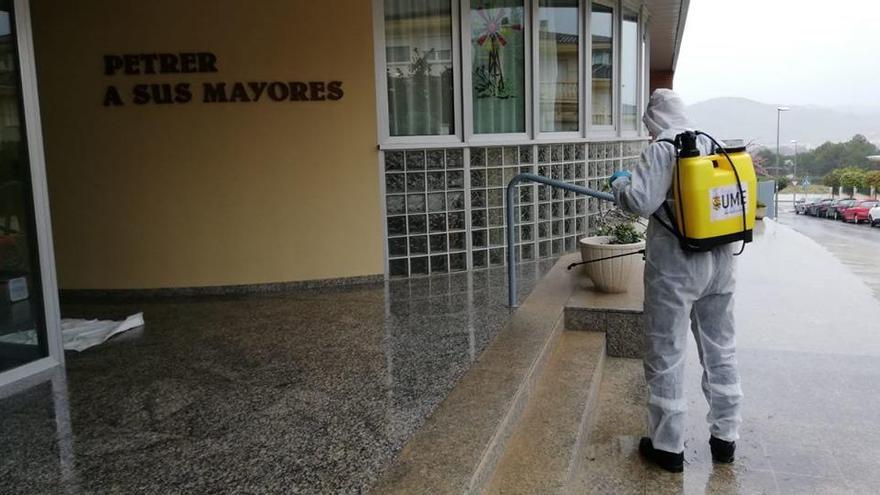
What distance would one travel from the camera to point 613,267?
456 cm

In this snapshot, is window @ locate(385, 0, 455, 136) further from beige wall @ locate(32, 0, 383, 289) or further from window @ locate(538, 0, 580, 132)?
window @ locate(538, 0, 580, 132)

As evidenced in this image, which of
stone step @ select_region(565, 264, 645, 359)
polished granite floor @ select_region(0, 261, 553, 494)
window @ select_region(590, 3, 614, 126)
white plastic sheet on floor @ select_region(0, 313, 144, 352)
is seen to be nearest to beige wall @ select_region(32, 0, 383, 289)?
polished granite floor @ select_region(0, 261, 553, 494)

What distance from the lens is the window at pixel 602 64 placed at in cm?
729

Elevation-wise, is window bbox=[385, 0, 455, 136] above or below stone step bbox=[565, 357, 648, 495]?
above

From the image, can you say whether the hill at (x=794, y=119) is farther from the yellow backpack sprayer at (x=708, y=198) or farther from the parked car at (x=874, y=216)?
the yellow backpack sprayer at (x=708, y=198)

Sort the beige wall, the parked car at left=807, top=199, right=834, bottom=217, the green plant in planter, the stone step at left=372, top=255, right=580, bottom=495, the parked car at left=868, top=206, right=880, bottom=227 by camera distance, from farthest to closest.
Answer: the parked car at left=807, top=199, right=834, bottom=217 < the parked car at left=868, top=206, right=880, bottom=227 < the beige wall < the green plant in planter < the stone step at left=372, top=255, right=580, bottom=495

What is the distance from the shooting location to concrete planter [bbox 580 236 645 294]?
4.57 m

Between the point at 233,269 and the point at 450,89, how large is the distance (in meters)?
2.49

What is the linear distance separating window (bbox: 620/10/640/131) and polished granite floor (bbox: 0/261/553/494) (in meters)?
4.22

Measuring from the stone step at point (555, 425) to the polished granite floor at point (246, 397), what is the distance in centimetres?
40

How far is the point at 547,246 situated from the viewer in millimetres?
6613

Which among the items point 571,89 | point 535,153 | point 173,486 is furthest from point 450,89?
point 173,486

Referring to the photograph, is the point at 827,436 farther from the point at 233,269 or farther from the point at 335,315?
the point at 233,269

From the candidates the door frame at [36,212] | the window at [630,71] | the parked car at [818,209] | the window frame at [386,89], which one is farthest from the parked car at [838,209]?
the door frame at [36,212]
